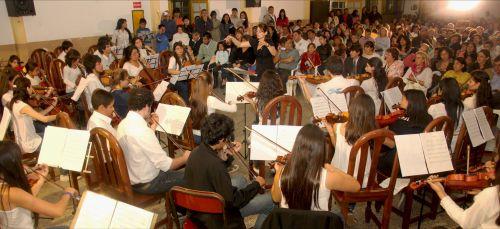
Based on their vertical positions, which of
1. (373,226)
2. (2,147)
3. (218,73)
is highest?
(2,147)

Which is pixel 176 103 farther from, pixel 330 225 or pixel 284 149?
pixel 330 225

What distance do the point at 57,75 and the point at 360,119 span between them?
14.6 feet

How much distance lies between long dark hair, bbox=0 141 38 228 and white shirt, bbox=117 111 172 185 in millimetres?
751

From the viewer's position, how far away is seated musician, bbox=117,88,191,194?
2.72m

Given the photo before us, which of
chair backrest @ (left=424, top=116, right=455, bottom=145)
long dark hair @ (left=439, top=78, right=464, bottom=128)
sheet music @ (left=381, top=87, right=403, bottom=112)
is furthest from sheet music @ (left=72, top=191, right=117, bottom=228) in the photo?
long dark hair @ (left=439, top=78, right=464, bottom=128)

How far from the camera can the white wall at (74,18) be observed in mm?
7621

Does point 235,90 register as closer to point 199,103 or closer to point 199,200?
point 199,103

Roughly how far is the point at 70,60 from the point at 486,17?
48.4 ft

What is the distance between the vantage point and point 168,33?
889cm

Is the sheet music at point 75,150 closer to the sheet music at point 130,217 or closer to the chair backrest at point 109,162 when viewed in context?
the chair backrest at point 109,162

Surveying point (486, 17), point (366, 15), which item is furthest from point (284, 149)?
point (486, 17)

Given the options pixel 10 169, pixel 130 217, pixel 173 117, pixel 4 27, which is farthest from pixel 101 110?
pixel 4 27

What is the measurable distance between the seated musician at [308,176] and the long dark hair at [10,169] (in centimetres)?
140

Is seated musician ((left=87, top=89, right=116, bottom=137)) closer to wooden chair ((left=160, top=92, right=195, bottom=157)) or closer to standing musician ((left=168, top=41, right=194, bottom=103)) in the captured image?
wooden chair ((left=160, top=92, right=195, bottom=157))
